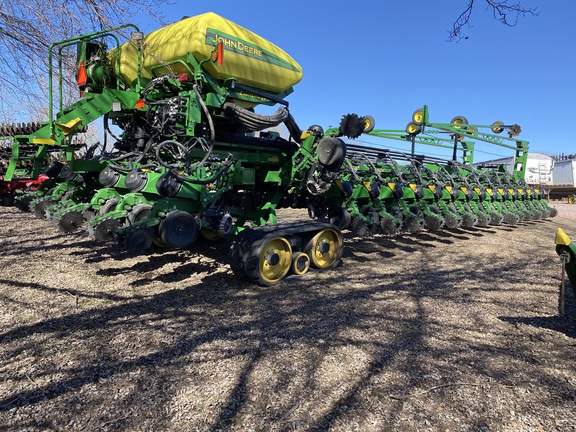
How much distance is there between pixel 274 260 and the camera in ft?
17.0

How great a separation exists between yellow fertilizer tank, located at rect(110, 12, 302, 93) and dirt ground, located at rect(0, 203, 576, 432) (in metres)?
2.80

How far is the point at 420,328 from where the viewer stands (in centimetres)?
393

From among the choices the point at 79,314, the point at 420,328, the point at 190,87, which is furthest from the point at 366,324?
the point at 190,87

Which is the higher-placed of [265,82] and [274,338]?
[265,82]

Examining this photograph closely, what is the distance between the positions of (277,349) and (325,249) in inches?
112

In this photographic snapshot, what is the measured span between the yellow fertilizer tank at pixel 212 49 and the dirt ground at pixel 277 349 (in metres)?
2.80

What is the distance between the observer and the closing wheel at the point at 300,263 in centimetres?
555

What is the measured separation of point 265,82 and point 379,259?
3547mm

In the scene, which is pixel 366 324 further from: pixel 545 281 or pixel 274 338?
pixel 545 281

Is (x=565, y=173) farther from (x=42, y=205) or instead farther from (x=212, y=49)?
(x=42, y=205)

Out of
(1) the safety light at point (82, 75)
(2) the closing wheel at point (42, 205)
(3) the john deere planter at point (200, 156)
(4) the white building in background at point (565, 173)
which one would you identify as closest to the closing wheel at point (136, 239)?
(3) the john deere planter at point (200, 156)

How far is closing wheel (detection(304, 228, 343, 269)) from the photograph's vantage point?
5828 mm

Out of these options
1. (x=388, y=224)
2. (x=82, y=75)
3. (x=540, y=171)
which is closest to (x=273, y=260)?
(x=388, y=224)

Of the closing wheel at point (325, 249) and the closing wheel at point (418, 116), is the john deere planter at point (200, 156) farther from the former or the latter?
the closing wheel at point (418, 116)
